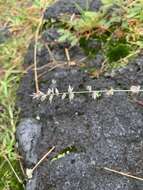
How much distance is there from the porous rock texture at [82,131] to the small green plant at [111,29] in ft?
0.26

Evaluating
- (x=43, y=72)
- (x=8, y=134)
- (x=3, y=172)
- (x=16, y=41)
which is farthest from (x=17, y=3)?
(x=3, y=172)

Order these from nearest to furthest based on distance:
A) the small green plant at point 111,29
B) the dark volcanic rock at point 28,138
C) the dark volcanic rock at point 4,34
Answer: the dark volcanic rock at point 28,138 → the small green plant at point 111,29 → the dark volcanic rock at point 4,34

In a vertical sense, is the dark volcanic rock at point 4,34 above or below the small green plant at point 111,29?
below

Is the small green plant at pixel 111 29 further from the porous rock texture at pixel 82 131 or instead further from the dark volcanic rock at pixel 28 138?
the dark volcanic rock at pixel 28 138

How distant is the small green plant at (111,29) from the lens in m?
2.53

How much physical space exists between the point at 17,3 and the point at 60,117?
3.80ft

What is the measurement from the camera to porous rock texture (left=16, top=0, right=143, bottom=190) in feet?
7.02

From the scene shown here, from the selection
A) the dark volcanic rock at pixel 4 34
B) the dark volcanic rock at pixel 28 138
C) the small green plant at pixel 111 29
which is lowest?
the dark volcanic rock at pixel 28 138

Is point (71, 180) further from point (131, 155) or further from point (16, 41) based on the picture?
point (16, 41)

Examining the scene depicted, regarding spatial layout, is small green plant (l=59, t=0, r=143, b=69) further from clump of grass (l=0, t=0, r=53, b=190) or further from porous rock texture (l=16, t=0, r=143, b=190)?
clump of grass (l=0, t=0, r=53, b=190)

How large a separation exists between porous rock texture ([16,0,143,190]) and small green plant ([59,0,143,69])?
0.26ft

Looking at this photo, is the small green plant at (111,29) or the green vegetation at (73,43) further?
the small green plant at (111,29)

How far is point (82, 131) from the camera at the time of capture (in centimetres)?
230

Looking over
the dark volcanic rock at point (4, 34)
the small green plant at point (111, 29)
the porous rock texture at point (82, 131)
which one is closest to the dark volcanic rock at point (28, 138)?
the porous rock texture at point (82, 131)
